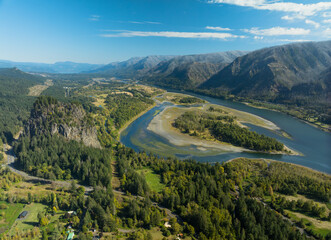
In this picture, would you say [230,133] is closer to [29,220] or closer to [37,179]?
[37,179]

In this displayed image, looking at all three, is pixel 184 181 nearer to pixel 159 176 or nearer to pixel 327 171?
pixel 159 176

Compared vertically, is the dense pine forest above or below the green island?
below

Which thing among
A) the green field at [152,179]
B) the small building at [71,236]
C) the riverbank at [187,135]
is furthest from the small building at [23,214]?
the riverbank at [187,135]

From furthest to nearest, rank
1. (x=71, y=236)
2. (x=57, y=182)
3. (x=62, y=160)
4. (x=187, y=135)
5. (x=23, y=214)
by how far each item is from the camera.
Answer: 1. (x=187, y=135)
2. (x=62, y=160)
3. (x=57, y=182)
4. (x=23, y=214)
5. (x=71, y=236)

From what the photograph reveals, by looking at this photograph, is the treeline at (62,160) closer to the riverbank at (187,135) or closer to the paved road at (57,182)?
the paved road at (57,182)

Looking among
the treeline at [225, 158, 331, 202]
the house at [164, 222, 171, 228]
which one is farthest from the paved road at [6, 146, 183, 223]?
the treeline at [225, 158, 331, 202]

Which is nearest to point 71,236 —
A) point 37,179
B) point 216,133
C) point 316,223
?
point 37,179

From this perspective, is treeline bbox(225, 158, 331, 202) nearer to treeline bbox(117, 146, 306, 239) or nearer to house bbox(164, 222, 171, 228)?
treeline bbox(117, 146, 306, 239)
